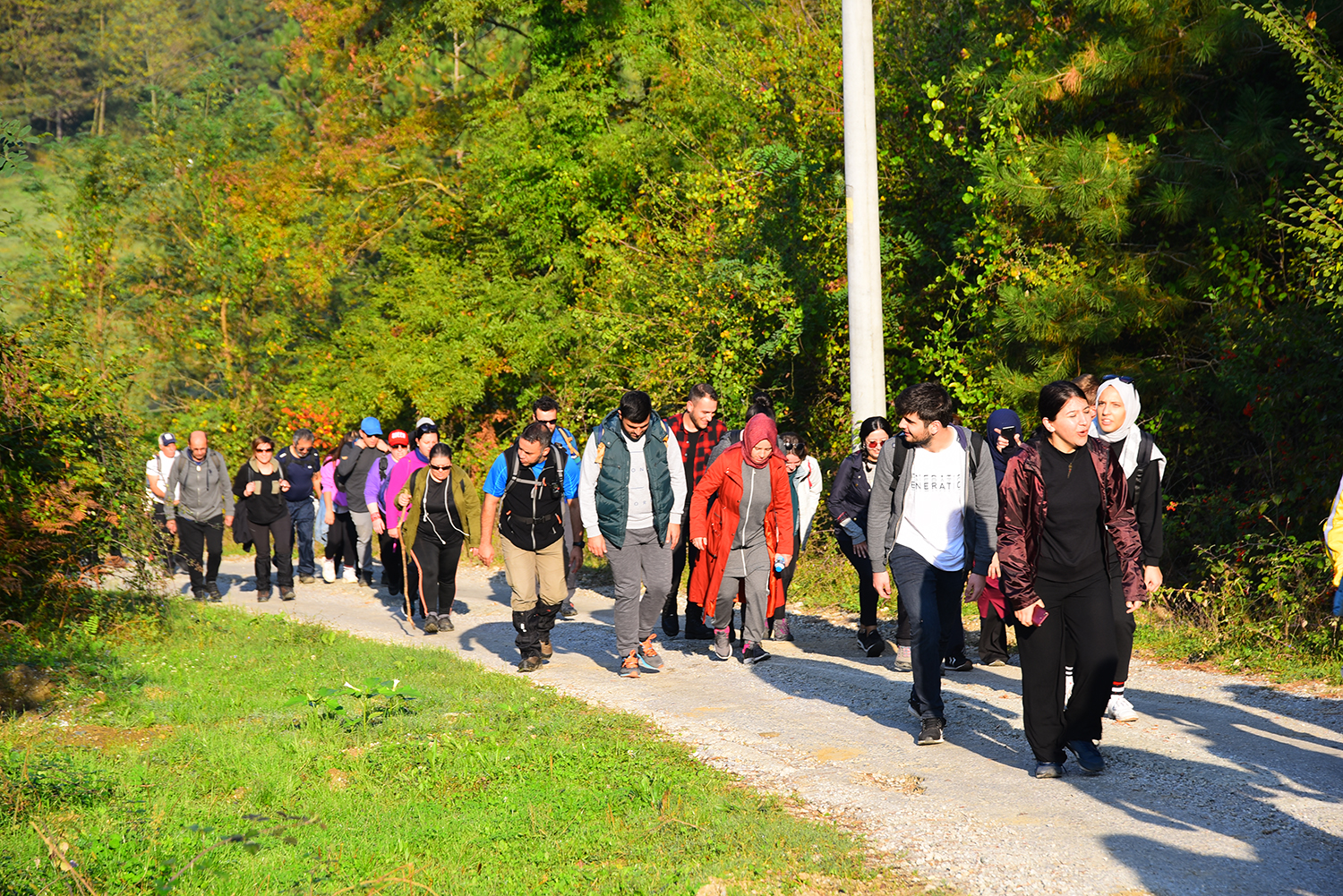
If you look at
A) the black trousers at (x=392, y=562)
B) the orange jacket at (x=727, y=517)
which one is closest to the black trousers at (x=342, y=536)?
the black trousers at (x=392, y=562)

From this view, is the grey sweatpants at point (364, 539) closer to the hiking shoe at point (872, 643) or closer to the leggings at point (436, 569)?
the leggings at point (436, 569)

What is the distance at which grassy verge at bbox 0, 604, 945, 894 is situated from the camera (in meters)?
4.80

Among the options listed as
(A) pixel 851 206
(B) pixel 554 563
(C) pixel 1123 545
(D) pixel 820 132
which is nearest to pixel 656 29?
(D) pixel 820 132

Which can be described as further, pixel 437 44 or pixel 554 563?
pixel 437 44

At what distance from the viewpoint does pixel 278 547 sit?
45.4 ft

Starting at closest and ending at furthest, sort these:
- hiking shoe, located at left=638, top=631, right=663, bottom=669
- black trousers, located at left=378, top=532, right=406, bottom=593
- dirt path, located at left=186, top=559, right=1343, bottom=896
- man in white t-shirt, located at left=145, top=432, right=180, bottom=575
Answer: dirt path, located at left=186, top=559, right=1343, bottom=896 < hiking shoe, located at left=638, top=631, right=663, bottom=669 < man in white t-shirt, located at left=145, top=432, right=180, bottom=575 < black trousers, located at left=378, top=532, right=406, bottom=593

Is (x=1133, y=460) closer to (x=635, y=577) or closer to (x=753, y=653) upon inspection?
(x=753, y=653)

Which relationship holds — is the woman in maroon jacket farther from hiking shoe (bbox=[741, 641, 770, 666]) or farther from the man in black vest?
the man in black vest

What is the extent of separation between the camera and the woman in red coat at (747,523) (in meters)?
8.81

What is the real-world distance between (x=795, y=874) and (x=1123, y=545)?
2622 millimetres

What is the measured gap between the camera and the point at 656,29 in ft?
77.9

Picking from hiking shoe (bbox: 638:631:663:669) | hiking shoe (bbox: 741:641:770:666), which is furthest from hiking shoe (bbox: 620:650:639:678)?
hiking shoe (bbox: 741:641:770:666)

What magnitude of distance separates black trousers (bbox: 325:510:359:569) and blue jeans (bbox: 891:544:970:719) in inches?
392

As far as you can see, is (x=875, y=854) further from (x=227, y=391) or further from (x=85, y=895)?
(x=227, y=391)
